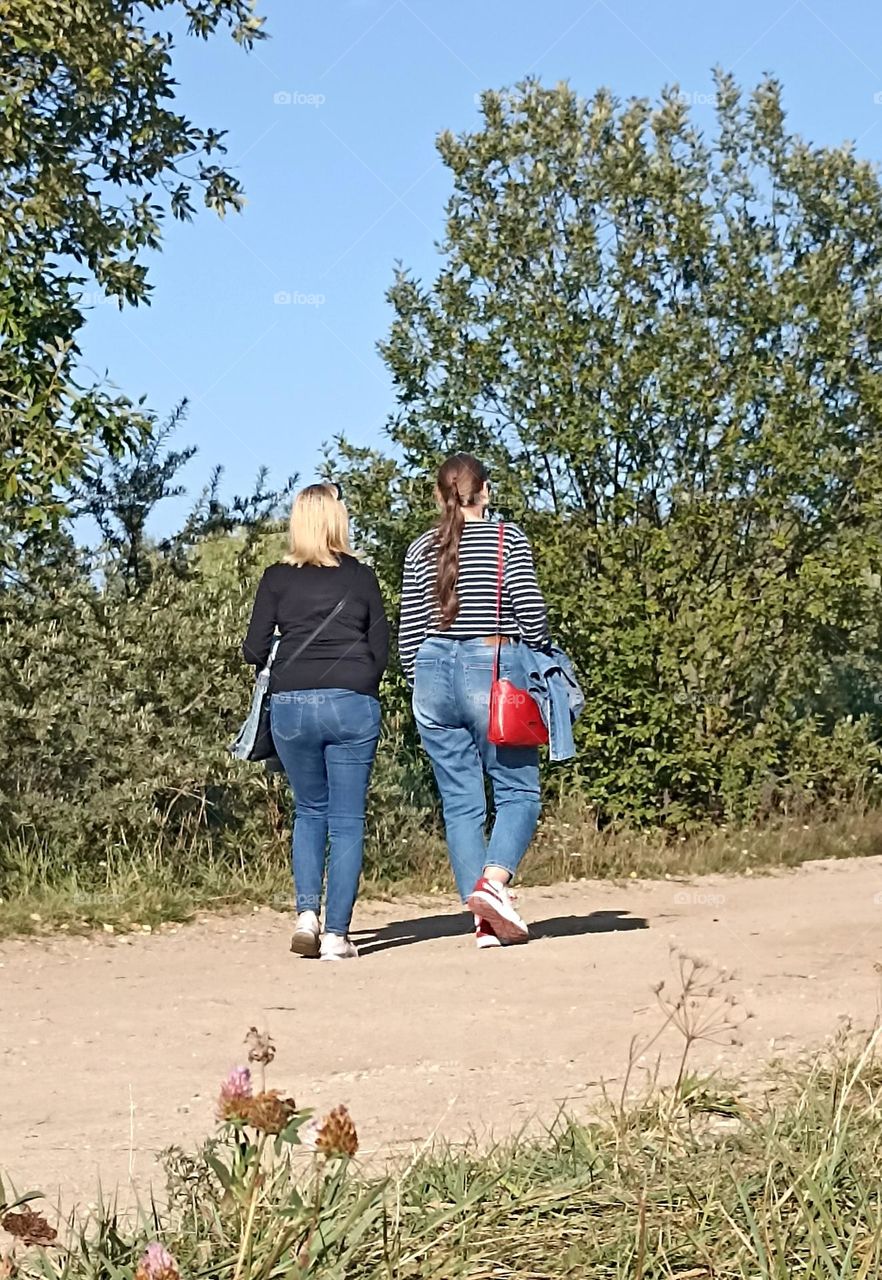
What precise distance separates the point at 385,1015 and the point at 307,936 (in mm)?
1341

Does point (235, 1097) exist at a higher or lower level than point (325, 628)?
lower

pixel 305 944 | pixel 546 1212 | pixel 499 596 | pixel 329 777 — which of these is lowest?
pixel 546 1212

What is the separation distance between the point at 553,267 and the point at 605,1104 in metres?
8.35

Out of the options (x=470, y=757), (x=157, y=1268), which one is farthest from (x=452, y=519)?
(x=157, y=1268)

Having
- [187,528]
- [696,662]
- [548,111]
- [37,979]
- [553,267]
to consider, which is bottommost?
[37,979]

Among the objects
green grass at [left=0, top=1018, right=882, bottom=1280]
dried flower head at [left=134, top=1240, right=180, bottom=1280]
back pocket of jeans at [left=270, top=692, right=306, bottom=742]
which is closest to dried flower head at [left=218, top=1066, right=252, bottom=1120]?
green grass at [left=0, top=1018, right=882, bottom=1280]

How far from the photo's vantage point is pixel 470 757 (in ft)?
24.4

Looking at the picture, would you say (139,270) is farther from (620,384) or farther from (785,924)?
(785,924)

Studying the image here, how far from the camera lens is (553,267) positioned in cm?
1188

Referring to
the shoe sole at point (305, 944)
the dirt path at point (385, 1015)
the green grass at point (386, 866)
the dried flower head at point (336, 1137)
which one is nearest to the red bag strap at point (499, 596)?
the dirt path at point (385, 1015)

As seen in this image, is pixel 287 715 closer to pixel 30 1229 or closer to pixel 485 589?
pixel 485 589

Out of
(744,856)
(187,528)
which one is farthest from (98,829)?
(744,856)

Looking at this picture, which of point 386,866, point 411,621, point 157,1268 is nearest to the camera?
point 157,1268

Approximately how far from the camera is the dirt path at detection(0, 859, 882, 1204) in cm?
448
